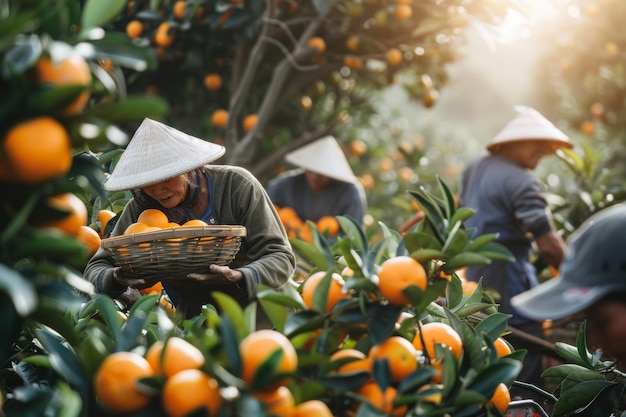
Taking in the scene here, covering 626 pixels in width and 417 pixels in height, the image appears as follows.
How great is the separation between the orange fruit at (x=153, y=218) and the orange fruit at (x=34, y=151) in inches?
47.3

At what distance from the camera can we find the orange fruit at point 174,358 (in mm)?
1512

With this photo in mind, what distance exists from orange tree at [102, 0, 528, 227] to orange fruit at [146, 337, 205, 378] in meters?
3.38

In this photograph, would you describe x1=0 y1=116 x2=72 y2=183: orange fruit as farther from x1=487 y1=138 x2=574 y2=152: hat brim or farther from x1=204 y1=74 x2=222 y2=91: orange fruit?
x1=204 y1=74 x2=222 y2=91: orange fruit

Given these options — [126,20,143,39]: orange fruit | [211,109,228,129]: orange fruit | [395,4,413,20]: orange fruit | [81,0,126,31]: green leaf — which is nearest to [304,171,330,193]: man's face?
[211,109,228,129]: orange fruit

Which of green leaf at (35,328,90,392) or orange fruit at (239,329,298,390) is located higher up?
orange fruit at (239,329,298,390)

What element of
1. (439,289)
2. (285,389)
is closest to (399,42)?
(439,289)

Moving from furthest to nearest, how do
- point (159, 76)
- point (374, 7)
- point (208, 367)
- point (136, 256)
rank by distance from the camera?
point (159, 76)
point (374, 7)
point (136, 256)
point (208, 367)

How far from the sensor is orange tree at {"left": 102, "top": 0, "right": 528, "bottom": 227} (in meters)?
5.09

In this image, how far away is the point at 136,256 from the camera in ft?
7.82

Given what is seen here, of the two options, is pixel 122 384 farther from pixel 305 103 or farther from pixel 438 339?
pixel 305 103

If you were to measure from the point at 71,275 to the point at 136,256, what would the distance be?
92 centimetres

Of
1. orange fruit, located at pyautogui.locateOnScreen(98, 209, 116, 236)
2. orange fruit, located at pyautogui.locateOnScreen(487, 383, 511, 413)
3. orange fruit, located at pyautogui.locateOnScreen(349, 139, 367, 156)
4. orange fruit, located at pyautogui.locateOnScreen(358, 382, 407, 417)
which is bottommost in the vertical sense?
orange fruit, located at pyautogui.locateOnScreen(349, 139, 367, 156)

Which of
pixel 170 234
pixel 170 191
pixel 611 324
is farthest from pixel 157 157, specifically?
pixel 611 324

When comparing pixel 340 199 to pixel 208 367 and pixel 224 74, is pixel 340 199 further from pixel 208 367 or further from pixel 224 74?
pixel 208 367
